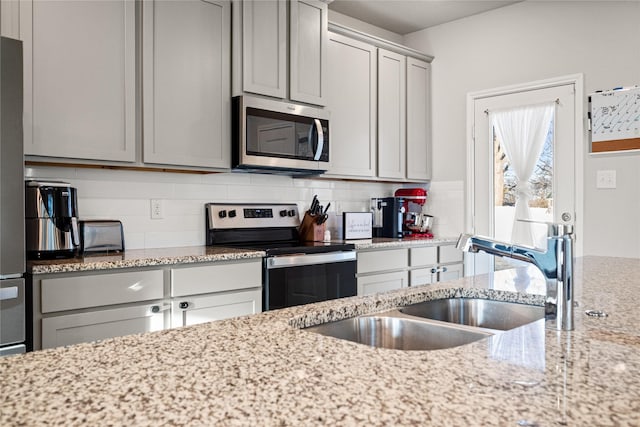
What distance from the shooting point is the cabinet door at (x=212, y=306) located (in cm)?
239

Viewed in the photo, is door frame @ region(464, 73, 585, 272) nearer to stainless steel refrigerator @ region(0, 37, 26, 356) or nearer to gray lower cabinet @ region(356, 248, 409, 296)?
gray lower cabinet @ region(356, 248, 409, 296)

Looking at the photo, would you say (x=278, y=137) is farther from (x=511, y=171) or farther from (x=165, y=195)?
(x=511, y=171)

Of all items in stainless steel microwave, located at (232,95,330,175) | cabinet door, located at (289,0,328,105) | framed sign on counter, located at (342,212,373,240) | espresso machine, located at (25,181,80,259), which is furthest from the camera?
framed sign on counter, located at (342,212,373,240)

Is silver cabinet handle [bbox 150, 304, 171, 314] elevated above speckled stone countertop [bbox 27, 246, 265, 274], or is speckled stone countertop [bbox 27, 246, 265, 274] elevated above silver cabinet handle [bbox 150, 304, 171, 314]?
speckled stone countertop [bbox 27, 246, 265, 274]

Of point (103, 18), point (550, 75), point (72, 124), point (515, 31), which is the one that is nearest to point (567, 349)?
point (72, 124)

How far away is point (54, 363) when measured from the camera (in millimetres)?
770

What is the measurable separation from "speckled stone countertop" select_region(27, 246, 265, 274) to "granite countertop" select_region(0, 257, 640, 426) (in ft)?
4.22

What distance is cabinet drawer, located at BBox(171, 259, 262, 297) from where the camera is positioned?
239 centimetres

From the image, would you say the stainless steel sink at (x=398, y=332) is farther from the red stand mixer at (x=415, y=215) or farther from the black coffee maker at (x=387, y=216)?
the red stand mixer at (x=415, y=215)

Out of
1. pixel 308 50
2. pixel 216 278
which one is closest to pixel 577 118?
pixel 308 50

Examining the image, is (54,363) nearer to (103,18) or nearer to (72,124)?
(72,124)

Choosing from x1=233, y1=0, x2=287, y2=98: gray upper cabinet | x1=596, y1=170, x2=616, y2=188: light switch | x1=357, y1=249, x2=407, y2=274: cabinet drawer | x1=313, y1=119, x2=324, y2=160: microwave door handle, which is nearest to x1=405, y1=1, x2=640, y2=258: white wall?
x1=596, y1=170, x2=616, y2=188: light switch

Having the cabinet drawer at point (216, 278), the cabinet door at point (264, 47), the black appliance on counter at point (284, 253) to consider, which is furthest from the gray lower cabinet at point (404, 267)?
the cabinet door at point (264, 47)

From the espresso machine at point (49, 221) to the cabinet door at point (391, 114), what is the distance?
2.38m
